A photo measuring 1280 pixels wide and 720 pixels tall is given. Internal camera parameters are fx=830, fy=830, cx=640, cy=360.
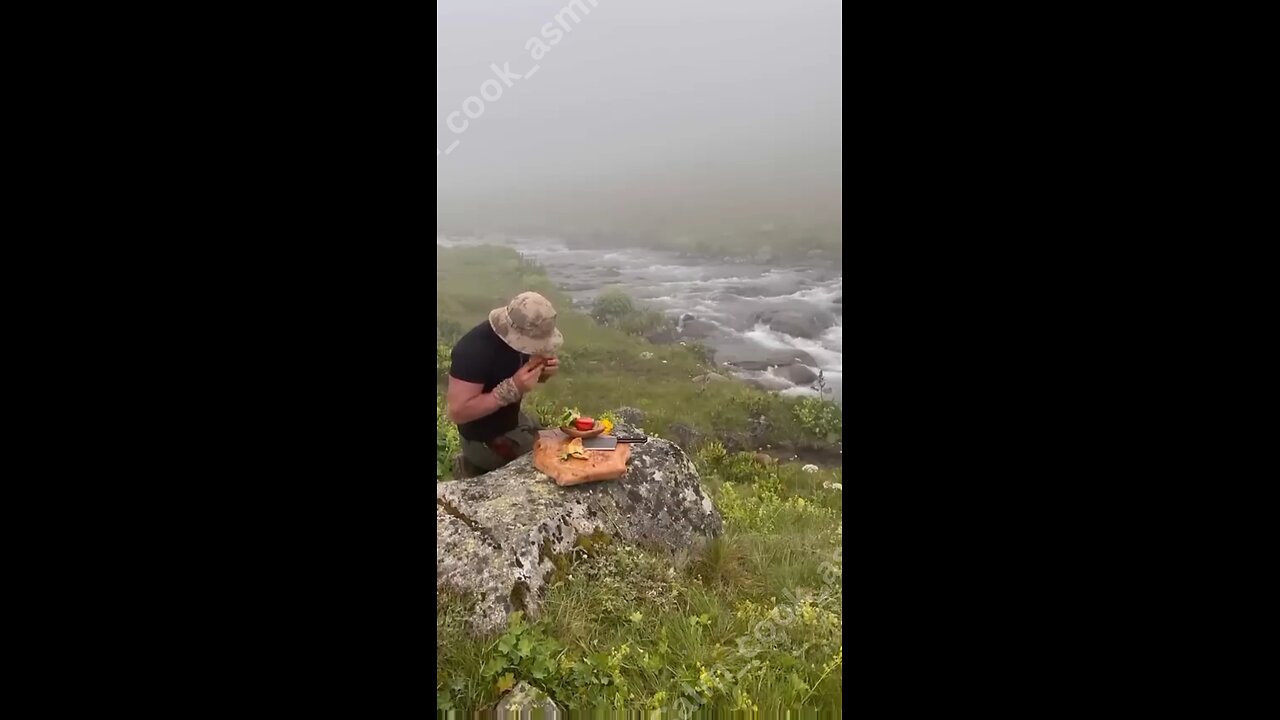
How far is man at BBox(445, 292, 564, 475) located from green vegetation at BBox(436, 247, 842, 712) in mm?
57

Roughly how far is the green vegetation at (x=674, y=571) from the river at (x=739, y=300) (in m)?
0.08

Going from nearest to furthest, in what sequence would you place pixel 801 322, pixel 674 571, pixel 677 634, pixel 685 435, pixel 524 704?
pixel 524 704 < pixel 677 634 < pixel 674 571 < pixel 801 322 < pixel 685 435

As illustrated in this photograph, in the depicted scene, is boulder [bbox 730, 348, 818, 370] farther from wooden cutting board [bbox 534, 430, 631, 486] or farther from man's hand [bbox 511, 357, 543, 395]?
man's hand [bbox 511, 357, 543, 395]

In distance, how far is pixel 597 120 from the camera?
3.46 metres

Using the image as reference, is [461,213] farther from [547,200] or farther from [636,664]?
[636,664]

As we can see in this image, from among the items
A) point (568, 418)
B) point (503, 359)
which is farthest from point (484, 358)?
point (568, 418)

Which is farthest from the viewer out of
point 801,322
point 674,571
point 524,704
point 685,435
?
point 685,435

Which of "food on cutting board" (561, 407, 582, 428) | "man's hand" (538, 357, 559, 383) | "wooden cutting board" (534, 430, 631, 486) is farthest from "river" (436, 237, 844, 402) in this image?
"wooden cutting board" (534, 430, 631, 486)

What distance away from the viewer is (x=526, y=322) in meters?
3.35

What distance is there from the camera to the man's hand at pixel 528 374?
11.1 feet

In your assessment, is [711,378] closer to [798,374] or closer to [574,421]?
[798,374]

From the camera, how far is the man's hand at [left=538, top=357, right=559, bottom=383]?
342 centimetres

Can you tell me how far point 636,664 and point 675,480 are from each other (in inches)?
29.7

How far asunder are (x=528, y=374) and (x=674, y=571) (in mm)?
994
